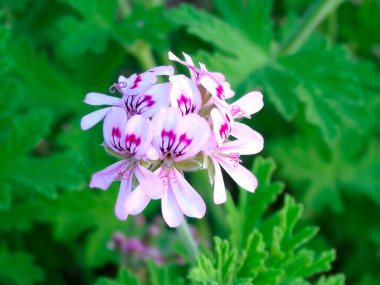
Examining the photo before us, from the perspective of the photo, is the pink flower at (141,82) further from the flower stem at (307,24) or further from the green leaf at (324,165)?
the green leaf at (324,165)

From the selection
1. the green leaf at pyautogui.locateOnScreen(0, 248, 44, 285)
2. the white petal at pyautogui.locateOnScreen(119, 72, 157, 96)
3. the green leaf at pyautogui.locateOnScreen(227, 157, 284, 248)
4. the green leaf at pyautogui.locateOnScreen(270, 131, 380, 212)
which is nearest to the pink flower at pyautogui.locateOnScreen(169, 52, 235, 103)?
the white petal at pyautogui.locateOnScreen(119, 72, 157, 96)

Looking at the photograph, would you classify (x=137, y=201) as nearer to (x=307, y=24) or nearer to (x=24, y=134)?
(x=24, y=134)

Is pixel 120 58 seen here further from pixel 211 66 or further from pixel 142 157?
pixel 142 157

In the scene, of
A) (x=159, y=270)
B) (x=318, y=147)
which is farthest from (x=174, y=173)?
(x=318, y=147)

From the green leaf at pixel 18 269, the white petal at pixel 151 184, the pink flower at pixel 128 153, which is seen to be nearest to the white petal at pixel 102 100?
the pink flower at pixel 128 153

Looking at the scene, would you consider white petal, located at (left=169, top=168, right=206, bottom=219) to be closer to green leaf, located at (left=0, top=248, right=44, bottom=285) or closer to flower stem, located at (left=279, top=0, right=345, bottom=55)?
green leaf, located at (left=0, top=248, right=44, bottom=285)

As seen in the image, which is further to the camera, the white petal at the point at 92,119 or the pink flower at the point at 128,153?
the white petal at the point at 92,119

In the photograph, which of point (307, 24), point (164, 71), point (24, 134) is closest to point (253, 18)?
point (307, 24)
